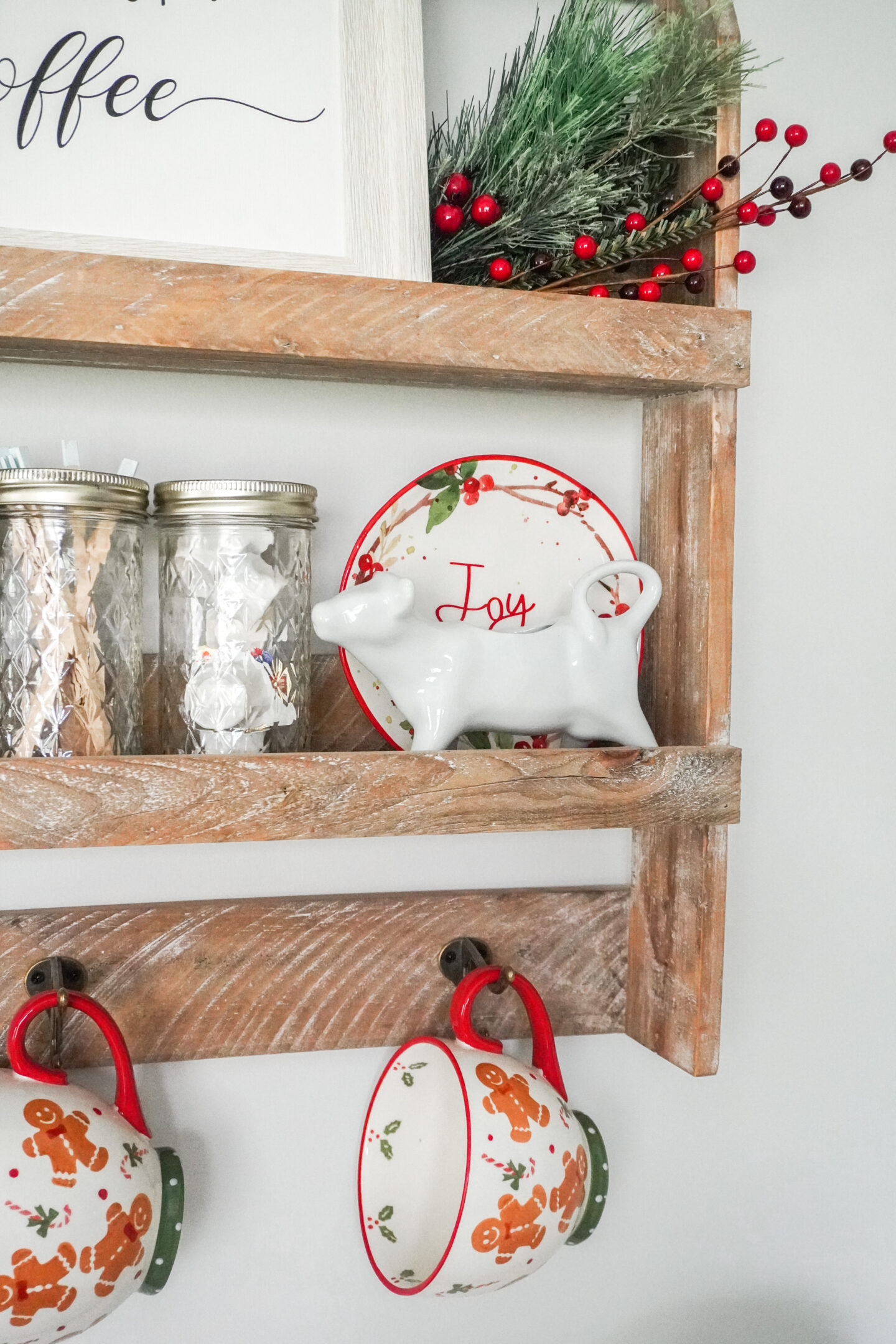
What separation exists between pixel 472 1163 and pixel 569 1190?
81 mm

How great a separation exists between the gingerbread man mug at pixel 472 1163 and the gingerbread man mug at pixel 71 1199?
152mm

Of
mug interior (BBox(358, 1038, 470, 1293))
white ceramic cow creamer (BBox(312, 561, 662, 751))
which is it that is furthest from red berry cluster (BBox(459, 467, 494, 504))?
mug interior (BBox(358, 1038, 470, 1293))

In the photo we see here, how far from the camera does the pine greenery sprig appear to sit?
672mm

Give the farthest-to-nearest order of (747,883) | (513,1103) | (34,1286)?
(747,883) < (513,1103) < (34,1286)

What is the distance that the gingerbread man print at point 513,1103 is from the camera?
0.68 metres

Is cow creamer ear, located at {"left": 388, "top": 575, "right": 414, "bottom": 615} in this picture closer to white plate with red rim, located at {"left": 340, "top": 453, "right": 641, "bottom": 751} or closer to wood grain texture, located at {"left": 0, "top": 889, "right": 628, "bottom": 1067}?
white plate with red rim, located at {"left": 340, "top": 453, "right": 641, "bottom": 751}

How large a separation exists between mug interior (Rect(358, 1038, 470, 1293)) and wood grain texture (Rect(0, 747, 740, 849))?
21 centimetres

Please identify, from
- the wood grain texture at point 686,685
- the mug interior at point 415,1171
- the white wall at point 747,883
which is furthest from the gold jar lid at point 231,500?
the mug interior at point 415,1171

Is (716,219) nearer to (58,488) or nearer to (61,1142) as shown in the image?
(58,488)

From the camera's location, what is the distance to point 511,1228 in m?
0.67

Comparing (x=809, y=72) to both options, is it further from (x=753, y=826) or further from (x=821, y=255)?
(x=753, y=826)

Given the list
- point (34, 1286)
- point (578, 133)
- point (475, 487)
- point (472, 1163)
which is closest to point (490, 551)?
point (475, 487)

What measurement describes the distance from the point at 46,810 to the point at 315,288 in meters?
0.32

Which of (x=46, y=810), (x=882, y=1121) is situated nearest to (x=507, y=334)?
(x=46, y=810)
